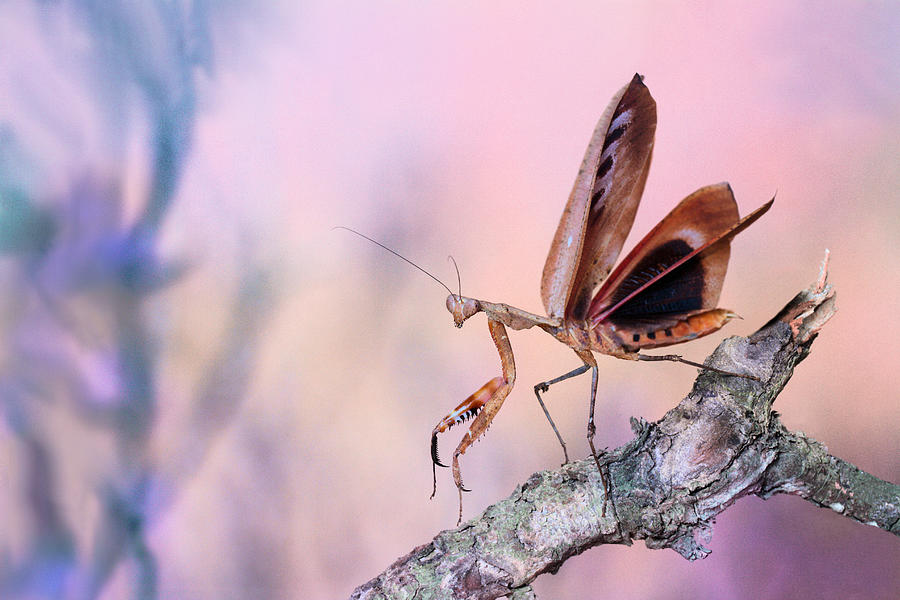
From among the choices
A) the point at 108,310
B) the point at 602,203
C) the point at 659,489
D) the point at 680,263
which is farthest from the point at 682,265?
the point at 108,310

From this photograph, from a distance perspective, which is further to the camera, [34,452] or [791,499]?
[791,499]

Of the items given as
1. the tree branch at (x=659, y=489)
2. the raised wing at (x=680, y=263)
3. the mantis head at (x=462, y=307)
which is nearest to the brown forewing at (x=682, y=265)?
the raised wing at (x=680, y=263)

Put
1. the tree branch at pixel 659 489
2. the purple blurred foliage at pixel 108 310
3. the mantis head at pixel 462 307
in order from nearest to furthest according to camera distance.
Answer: the tree branch at pixel 659 489
the mantis head at pixel 462 307
the purple blurred foliage at pixel 108 310

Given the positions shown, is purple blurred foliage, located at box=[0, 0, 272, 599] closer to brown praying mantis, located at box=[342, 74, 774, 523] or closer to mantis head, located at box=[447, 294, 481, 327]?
mantis head, located at box=[447, 294, 481, 327]

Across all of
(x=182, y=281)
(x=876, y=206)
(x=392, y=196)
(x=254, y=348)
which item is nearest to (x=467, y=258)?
(x=392, y=196)

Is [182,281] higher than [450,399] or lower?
higher

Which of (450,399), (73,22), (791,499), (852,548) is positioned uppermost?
(73,22)

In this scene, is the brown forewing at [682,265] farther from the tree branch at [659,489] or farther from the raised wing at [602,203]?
the tree branch at [659,489]

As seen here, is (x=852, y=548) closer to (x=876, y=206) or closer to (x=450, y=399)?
(x=876, y=206)
